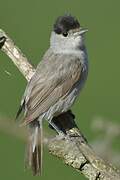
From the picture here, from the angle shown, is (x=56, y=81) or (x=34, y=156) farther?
(x=56, y=81)

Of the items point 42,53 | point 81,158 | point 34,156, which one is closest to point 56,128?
point 34,156

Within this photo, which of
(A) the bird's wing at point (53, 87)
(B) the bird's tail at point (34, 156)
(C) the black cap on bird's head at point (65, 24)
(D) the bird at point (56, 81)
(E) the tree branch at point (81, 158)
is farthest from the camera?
(C) the black cap on bird's head at point (65, 24)

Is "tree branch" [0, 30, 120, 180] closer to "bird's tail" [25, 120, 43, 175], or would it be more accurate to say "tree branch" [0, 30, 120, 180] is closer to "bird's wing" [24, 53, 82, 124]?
"bird's tail" [25, 120, 43, 175]

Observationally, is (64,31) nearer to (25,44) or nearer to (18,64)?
(18,64)

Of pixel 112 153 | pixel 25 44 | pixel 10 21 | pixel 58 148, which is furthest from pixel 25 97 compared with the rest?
pixel 10 21

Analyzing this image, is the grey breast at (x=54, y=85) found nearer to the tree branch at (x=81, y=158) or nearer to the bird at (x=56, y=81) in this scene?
the bird at (x=56, y=81)

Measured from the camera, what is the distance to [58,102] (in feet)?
21.3

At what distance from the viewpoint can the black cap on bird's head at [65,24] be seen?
21.2 feet

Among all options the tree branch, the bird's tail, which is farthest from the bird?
the tree branch

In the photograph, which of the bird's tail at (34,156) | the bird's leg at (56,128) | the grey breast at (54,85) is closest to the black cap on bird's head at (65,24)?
the grey breast at (54,85)

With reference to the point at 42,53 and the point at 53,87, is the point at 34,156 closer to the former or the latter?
the point at 53,87

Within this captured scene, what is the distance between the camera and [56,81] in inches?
254

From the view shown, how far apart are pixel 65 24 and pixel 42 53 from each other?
449cm

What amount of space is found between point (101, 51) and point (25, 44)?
1229 mm
